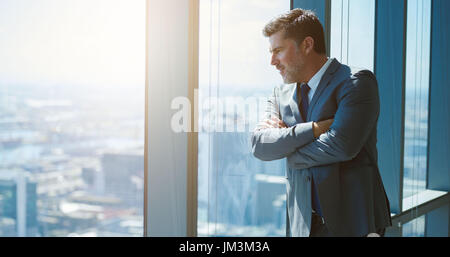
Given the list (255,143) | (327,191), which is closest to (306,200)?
(327,191)

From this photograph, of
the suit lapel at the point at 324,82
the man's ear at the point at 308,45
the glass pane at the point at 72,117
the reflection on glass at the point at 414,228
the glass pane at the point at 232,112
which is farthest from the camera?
the reflection on glass at the point at 414,228

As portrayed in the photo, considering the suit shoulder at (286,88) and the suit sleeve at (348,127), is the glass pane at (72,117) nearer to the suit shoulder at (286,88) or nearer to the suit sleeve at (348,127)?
the suit shoulder at (286,88)

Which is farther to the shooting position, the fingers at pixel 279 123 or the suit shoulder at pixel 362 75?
the fingers at pixel 279 123

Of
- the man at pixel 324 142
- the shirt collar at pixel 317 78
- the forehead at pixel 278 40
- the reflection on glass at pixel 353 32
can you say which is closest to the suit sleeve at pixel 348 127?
the man at pixel 324 142

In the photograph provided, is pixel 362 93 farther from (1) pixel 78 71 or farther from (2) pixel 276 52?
(1) pixel 78 71

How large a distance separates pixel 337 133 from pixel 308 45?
1.54ft

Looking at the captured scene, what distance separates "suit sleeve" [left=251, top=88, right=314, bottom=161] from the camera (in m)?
1.88

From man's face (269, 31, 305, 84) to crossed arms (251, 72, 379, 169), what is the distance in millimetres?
242

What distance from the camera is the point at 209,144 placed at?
87.6 inches

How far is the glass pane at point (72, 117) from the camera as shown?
5.61ft

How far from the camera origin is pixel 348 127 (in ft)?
6.04

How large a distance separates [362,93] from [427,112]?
116 inches

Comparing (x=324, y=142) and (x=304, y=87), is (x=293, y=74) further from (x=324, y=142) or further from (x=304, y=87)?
(x=324, y=142)

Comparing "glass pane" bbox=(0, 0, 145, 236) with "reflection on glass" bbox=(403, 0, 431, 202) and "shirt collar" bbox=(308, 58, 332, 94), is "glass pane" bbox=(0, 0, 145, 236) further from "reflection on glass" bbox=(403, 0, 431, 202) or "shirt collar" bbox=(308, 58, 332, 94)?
"reflection on glass" bbox=(403, 0, 431, 202)
